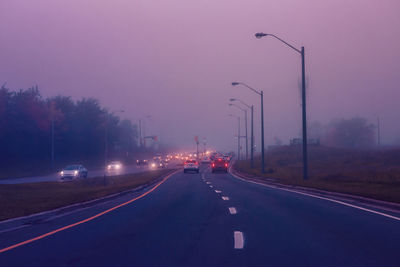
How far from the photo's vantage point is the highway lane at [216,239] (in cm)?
892

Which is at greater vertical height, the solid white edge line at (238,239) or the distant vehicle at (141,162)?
the distant vehicle at (141,162)

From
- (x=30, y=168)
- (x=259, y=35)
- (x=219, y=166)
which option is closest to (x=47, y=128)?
(x=30, y=168)

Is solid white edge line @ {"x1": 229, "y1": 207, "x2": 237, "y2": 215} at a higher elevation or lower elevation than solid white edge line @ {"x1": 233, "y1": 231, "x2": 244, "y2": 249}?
lower

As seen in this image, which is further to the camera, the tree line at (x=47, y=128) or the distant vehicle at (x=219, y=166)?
the tree line at (x=47, y=128)

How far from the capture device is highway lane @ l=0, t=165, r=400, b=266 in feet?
29.3

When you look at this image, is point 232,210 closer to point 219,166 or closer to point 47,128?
point 219,166

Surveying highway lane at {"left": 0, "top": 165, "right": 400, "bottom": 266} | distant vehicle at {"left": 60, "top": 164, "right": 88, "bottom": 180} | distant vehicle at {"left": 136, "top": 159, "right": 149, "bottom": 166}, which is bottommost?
highway lane at {"left": 0, "top": 165, "right": 400, "bottom": 266}

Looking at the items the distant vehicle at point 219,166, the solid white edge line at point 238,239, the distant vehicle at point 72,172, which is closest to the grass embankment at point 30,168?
the distant vehicle at point 72,172

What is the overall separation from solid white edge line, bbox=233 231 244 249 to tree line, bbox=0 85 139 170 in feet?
171

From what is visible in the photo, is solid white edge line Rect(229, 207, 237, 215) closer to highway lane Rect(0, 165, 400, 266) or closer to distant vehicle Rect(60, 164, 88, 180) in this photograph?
highway lane Rect(0, 165, 400, 266)

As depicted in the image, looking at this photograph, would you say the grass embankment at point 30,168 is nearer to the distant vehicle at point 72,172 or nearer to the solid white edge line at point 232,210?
the distant vehicle at point 72,172

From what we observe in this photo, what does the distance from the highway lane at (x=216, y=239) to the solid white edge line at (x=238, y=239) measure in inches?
0.9

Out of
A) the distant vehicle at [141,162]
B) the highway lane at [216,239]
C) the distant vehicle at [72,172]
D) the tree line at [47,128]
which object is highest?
the tree line at [47,128]

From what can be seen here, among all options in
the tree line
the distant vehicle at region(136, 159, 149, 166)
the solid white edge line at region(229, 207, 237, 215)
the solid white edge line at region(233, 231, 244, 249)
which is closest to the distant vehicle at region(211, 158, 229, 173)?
the tree line
